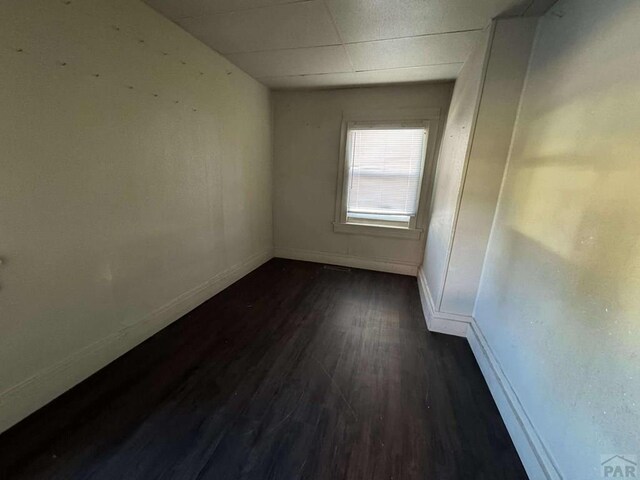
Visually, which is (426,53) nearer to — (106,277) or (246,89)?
(246,89)

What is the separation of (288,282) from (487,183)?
7.31 feet

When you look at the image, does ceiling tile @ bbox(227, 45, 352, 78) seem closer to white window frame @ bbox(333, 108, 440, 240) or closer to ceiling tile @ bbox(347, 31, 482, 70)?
ceiling tile @ bbox(347, 31, 482, 70)

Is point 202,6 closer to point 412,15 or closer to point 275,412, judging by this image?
point 412,15

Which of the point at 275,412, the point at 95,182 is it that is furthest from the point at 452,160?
the point at 95,182

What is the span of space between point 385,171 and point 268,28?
1982mm

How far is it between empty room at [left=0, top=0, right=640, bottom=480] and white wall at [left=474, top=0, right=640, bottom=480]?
1cm

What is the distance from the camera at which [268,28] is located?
188 centimetres

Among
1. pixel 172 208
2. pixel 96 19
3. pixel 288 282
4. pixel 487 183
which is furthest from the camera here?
pixel 288 282

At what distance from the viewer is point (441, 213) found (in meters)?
2.48

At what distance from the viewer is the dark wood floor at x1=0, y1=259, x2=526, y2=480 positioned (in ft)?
3.75

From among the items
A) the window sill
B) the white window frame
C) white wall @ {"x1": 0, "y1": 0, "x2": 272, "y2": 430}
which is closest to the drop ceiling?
white wall @ {"x1": 0, "y1": 0, "x2": 272, "y2": 430}

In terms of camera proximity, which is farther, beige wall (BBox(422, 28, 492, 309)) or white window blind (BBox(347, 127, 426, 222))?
white window blind (BBox(347, 127, 426, 222))

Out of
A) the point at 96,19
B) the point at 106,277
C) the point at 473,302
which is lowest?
the point at 473,302

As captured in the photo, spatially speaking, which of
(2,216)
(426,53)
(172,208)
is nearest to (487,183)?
(426,53)
